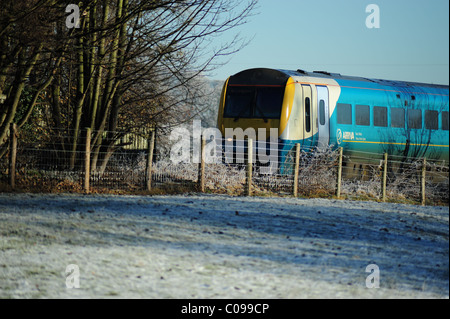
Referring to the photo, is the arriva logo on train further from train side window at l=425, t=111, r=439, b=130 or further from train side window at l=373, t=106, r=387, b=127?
train side window at l=425, t=111, r=439, b=130

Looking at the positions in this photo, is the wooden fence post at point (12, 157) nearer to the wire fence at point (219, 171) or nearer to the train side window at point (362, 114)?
the wire fence at point (219, 171)

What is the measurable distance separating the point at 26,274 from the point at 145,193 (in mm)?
9707

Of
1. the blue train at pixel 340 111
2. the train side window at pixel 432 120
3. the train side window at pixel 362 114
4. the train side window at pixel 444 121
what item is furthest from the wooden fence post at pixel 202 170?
the train side window at pixel 444 121

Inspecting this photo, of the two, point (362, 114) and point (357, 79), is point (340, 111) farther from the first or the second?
point (357, 79)

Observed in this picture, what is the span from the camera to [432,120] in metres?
24.2

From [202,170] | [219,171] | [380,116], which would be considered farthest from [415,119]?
[202,170]

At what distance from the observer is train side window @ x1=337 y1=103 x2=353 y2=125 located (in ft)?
70.7

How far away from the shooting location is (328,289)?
21.8 feet

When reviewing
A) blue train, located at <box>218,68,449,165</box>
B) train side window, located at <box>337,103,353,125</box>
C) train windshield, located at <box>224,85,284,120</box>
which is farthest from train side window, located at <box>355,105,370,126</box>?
train windshield, located at <box>224,85,284,120</box>

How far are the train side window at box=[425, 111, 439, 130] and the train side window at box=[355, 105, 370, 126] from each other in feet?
10.0

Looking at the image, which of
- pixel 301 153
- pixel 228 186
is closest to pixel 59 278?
pixel 228 186

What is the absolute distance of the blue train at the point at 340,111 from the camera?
20344 mm

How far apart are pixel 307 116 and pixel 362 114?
8.39ft

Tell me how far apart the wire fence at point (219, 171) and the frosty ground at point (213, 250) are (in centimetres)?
332
